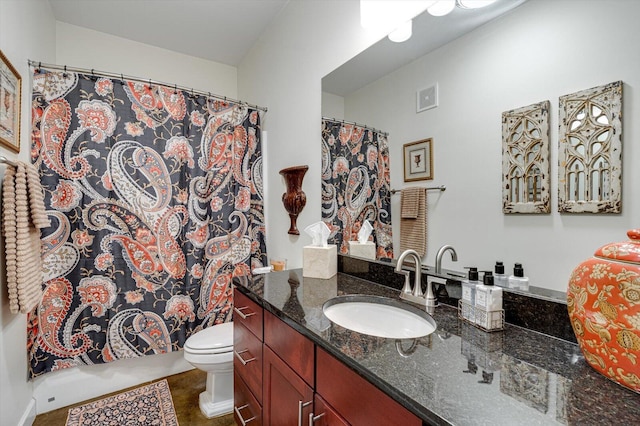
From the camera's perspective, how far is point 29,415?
66.9 inches

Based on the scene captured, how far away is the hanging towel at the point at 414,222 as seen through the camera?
1266 millimetres

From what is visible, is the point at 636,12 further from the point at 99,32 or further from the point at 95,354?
the point at 99,32

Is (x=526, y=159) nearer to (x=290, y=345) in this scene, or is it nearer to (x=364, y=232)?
(x=364, y=232)

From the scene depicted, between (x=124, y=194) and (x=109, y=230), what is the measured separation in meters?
0.25

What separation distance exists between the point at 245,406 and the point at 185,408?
718 millimetres

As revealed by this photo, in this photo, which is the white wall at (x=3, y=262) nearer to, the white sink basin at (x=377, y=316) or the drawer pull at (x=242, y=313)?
the drawer pull at (x=242, y=313)

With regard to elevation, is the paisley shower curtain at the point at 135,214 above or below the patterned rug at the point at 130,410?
above

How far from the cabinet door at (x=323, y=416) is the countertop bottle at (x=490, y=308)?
0.48 meters

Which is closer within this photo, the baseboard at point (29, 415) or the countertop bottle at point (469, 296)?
the countertop bottle at point (469, 296)


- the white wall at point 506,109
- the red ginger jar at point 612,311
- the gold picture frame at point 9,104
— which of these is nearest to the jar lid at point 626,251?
the red ginger jar at point 612,311

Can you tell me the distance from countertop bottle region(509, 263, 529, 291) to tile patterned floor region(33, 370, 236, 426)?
1.69 m

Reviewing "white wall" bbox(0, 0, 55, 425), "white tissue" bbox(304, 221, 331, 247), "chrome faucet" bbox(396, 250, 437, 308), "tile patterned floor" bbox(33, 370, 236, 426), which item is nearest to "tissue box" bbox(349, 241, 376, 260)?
"white tissue" bbox(304, 221, 331, 247)

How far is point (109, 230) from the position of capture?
76.4 inches

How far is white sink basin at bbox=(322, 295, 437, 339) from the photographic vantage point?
1052 millimetres
